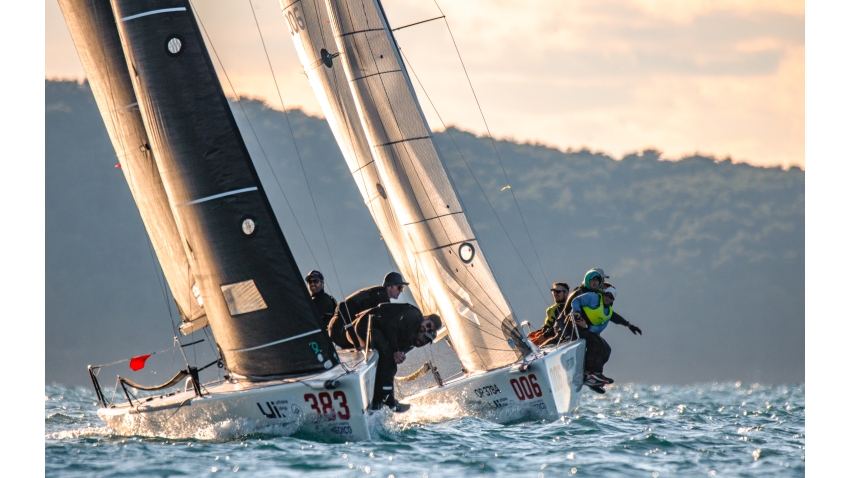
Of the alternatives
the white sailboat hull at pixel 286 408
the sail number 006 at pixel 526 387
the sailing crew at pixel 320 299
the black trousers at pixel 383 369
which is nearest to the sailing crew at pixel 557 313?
the sail number 006 at pixel 526 387

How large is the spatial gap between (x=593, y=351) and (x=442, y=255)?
1989 mm

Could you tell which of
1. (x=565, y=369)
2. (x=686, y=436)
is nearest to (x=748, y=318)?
(x=565, y=369)

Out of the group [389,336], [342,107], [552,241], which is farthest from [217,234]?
[552,241]

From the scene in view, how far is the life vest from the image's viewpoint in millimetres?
11000

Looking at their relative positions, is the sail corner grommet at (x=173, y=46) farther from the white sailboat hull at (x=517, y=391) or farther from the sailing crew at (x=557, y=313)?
the sailing crew at (x=557, y=313)

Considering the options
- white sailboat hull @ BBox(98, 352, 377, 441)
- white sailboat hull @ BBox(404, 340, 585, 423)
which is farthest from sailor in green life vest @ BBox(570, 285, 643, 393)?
white sailboat hull @ BBox(98, 352, 377, 441)

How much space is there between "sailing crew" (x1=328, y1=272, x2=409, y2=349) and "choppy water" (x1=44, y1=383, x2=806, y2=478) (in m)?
1.07

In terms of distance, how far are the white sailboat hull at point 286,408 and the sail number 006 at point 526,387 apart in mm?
1986

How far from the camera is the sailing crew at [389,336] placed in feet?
29.7

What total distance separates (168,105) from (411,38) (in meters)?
4.06

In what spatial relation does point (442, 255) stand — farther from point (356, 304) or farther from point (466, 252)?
point (356, 304)

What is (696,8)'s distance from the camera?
9625 mm

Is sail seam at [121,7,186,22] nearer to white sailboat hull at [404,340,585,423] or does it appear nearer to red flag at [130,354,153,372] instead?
red flag at [130,354,153,372]
